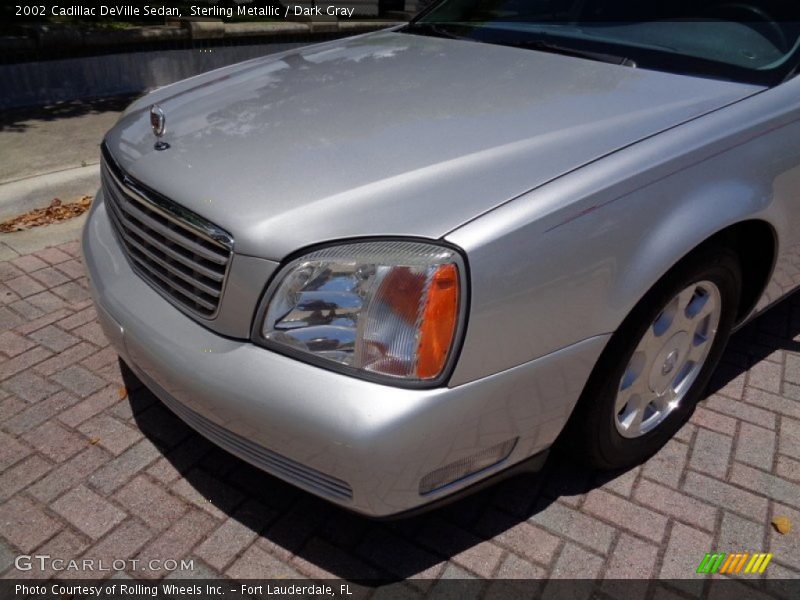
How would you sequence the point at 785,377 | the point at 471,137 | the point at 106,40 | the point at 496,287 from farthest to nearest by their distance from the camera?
1. the point at 106,40
2. the point at 785,377
3. the point at 471,137
4. the point at 496,287

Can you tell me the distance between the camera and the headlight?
1.75 m

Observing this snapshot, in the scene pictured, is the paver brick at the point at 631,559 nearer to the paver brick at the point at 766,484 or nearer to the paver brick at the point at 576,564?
the paver brick at the point at 576,564

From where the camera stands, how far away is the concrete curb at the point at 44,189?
13.9 feet

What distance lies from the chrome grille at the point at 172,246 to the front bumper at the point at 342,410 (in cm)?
7

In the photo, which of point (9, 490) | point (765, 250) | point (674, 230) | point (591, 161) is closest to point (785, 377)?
point (765, 250)

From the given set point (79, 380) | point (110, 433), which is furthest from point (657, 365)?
point (79, 380)

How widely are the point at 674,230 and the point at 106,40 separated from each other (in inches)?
231

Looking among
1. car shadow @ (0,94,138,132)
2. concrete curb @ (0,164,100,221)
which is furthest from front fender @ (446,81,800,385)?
car shadow @ (0,94,138,132)

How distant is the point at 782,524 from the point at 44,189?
4.22 meters

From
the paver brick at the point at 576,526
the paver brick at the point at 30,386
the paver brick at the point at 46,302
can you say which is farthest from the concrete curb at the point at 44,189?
the paver brick at the point at 576,526

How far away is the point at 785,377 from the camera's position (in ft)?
10.3

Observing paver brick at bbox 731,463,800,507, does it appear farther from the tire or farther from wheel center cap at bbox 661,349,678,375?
wheel center cap at bbox 661,349,678,375

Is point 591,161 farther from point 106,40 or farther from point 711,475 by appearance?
point 106,40

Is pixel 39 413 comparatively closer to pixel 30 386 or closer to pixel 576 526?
pixel 30 386
